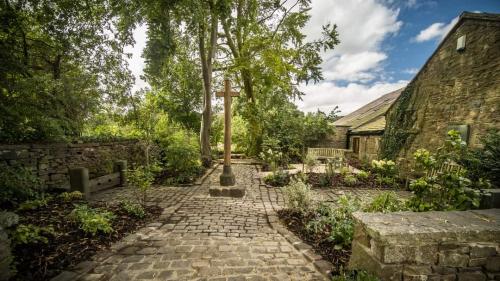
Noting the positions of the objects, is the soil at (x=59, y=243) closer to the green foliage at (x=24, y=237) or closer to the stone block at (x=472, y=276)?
the green foliage at (x=24, y=237)

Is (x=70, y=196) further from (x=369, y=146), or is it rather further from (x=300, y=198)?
(x=369, y=146)

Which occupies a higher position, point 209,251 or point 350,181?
point 350,181

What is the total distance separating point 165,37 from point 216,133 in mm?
→ 13970

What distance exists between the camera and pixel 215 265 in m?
2.88

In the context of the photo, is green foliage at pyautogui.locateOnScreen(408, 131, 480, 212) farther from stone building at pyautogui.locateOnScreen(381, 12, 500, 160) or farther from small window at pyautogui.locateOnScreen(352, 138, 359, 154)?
small window at pyautogui.locateOnScreen(352, 138, 359, 154)

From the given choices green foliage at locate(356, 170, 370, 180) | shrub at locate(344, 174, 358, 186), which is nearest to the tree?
shrub at locate(344, 174, 358, 186)

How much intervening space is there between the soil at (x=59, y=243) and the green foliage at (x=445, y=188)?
4.63 m

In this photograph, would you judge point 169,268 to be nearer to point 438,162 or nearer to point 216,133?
point 438,162

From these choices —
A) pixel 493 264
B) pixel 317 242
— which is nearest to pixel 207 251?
pixel 317 242

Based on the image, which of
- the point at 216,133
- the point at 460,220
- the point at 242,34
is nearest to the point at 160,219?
the point at 460,220

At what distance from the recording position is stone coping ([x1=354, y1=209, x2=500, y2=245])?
7.19ft

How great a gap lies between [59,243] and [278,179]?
6062 mm

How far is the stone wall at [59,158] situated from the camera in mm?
5066

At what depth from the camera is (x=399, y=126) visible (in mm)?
9711
